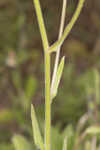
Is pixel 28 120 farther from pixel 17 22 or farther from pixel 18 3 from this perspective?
pixel 18 3

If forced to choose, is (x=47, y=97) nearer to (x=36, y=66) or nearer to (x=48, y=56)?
(x=48, y=56)

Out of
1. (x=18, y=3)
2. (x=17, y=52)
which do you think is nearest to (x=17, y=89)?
(x=17, y=52)

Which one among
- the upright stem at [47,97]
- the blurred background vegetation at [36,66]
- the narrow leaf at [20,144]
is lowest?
the blurred background vegetation at [36,66]

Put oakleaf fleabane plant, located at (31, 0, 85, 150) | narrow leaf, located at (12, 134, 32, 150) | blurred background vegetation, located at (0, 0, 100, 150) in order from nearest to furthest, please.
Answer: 1. oakleaf fleabane plant, located at (31, 0, 85, 150)
2. narrow leaf, located at (12, 134, 32, 150)
3. blurred background vegetation, located at (0, 0, 100, 150)

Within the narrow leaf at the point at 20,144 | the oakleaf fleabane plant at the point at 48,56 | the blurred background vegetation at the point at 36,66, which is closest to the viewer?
the oakleaf fleabane plant at the point at 48,56

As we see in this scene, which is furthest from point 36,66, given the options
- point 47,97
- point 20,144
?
point 47,97

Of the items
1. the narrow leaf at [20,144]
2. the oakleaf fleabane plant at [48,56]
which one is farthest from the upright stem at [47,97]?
the narrow leaf at [20,144]

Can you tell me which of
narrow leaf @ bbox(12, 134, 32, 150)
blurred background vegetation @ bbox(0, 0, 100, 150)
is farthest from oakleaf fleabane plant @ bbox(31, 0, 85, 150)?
blurred background vegetation @ bbox(0, 0, 100, 150)

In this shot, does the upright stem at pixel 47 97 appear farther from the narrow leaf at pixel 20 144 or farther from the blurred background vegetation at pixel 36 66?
the blurred background vegetation at pixel 36 66

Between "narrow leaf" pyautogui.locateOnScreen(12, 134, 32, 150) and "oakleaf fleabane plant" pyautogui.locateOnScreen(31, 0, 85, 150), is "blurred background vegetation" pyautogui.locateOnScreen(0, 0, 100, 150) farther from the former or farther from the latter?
"oakleaf fleabane plant" pyautogui.locateOnScreen(31, 0, 85, 150)
